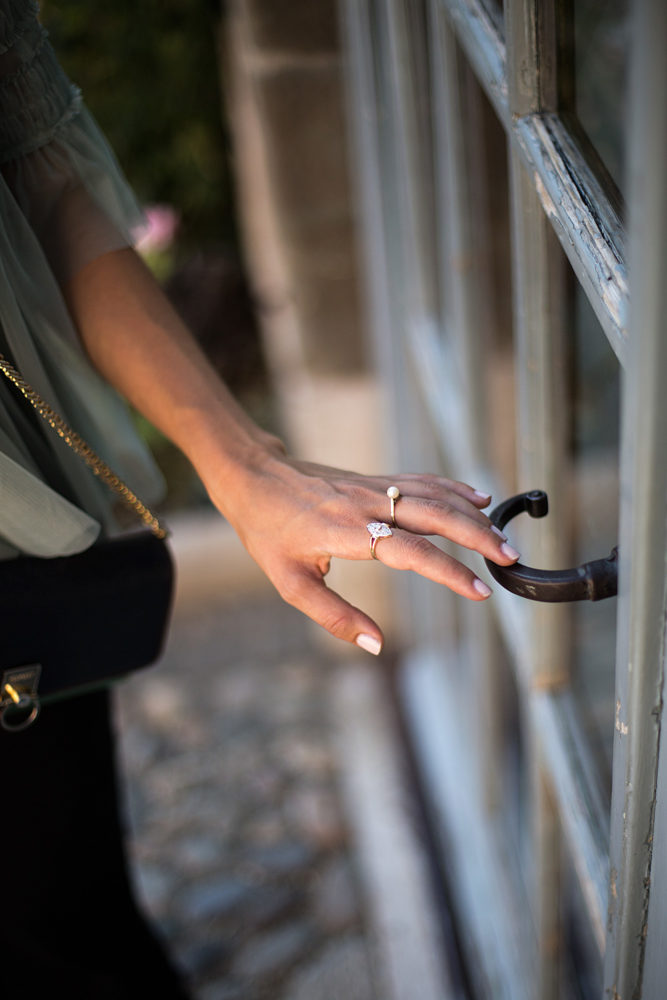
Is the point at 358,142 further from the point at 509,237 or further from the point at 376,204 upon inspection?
the point at 509,237

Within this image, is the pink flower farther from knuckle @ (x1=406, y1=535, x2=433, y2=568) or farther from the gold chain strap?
knuckle @ (x1=406, y1=535, x2=433, y2=568)

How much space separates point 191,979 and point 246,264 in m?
2.15

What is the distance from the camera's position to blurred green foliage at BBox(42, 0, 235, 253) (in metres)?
2.30

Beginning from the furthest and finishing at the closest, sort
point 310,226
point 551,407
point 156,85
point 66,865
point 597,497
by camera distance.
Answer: point 156,85 < point 310,226 < point 597,497 < point 66,865 < point 551,407

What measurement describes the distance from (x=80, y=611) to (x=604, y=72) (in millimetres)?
1053

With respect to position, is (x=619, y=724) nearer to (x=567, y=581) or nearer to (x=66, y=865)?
(x=567, y=581)

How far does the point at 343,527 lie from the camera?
2.15 feet

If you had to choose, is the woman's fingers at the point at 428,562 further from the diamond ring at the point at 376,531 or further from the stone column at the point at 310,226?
the stone column at the point at 310,226

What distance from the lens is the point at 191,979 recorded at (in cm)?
151

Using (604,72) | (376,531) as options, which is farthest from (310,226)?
(376,531)

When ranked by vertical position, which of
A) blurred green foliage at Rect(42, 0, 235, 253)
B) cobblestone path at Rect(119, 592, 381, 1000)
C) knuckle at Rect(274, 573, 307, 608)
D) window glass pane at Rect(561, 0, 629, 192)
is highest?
blurred green foliage at Rect(42, 0, 235, 253)

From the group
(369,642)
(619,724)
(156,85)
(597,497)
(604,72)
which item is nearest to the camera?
(619,724)

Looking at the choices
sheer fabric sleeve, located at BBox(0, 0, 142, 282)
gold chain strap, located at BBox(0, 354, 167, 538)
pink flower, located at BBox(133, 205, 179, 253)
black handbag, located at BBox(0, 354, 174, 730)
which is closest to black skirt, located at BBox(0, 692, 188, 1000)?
black handbag, located at BBox(0, 354, 174, 730)

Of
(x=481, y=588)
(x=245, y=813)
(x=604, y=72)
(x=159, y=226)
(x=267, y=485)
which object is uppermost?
(x=159, y=226)
